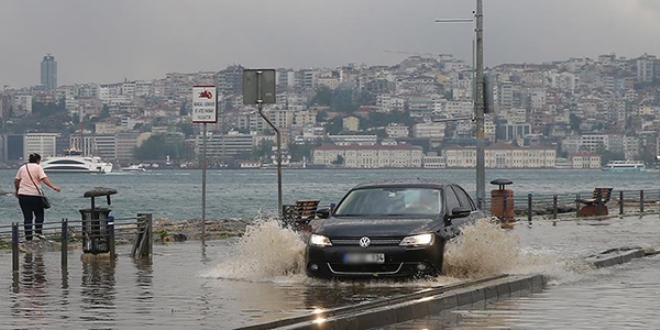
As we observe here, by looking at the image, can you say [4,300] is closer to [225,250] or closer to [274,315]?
[274,315]

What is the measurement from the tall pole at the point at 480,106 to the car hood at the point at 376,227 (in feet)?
48.7

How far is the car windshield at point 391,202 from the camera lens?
20.1 metres

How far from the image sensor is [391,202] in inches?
800

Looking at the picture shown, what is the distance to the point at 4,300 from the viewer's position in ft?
55.8

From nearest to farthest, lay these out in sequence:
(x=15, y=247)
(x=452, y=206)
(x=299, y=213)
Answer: (x=452, y=206) < (x=15, y=247) < (x=299, y=213)

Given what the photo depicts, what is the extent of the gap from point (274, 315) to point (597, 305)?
12.6 ft

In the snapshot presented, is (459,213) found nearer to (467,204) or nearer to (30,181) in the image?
(467,204)

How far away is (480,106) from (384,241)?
16.0m

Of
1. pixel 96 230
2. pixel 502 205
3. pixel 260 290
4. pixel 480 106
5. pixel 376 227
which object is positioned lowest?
pixel 502 205

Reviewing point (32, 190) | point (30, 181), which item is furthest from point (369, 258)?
point (30, 181)

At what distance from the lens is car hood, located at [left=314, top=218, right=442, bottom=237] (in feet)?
62.0

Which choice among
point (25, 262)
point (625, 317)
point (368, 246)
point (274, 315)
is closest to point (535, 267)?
point (368, 246)

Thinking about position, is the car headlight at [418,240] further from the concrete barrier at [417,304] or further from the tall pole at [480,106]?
the tall pole at [480,106]

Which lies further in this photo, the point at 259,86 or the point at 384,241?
the point at 259,86
